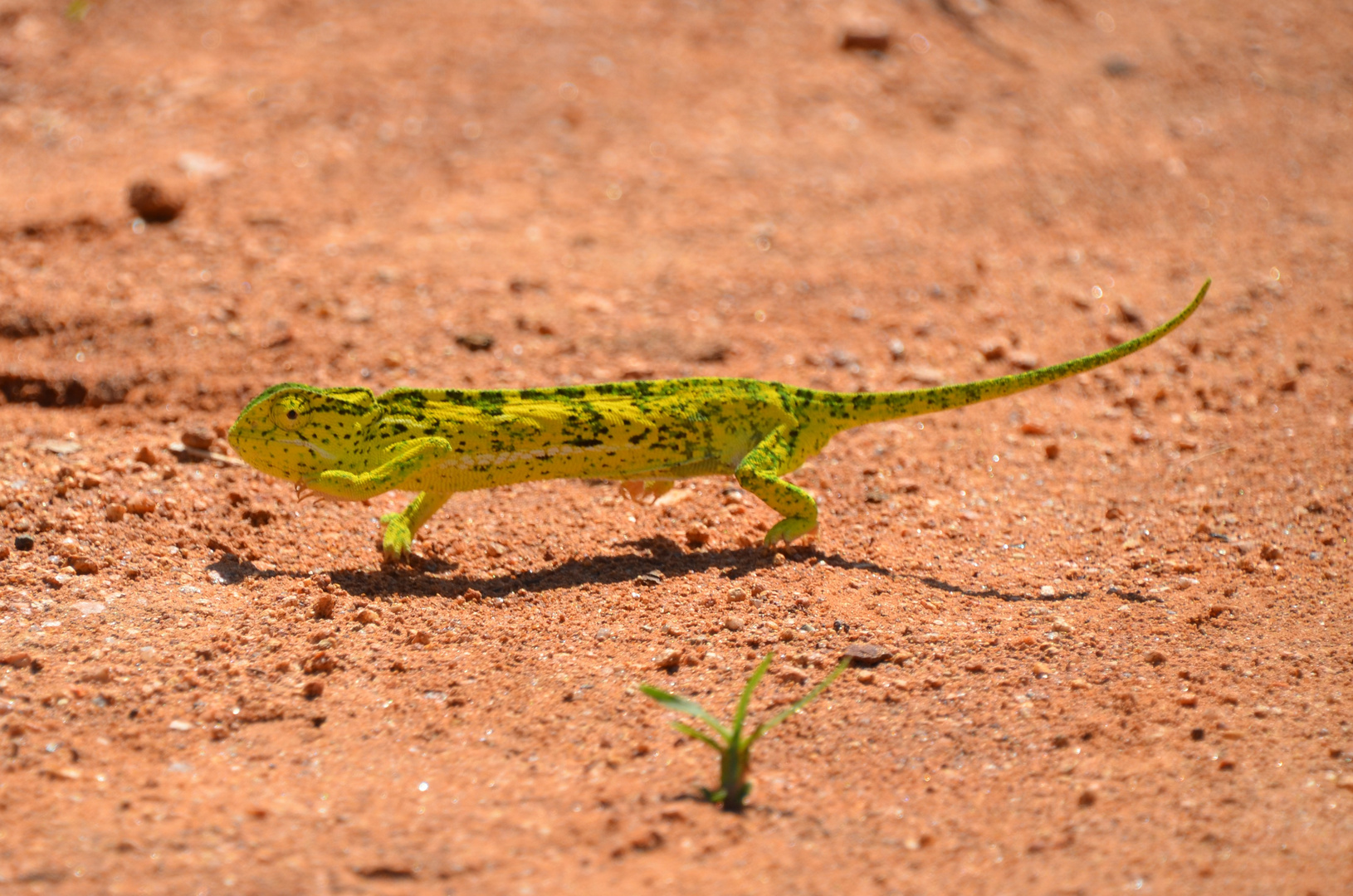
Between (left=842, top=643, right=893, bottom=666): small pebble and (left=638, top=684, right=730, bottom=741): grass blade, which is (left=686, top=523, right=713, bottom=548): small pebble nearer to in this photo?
(left=842, top=643, right=893, bottom=666): small pebble

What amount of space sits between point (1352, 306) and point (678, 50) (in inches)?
228

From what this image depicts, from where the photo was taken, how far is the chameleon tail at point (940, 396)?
519 cm

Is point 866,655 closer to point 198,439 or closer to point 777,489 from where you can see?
point 777,489

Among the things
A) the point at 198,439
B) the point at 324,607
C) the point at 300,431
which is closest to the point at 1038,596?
the point at 324,607

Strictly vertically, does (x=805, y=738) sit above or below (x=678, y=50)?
below

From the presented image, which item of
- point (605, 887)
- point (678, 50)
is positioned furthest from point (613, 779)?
point (678, 50)

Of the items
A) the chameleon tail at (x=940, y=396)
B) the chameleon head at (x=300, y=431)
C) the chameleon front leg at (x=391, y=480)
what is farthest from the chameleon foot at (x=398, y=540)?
the chameleon tail at (x=940, y=396)

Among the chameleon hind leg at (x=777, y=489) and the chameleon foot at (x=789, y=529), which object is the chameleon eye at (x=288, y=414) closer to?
the chameleon hind leg at (x=777, y=489)

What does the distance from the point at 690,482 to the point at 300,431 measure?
2.15 m

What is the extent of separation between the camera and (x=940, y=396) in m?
5.23

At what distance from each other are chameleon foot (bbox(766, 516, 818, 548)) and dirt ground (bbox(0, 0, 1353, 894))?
92mm

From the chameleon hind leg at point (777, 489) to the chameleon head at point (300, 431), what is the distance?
1535mm

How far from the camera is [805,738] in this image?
12.6 feet

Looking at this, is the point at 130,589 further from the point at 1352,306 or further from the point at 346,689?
the point at 1352,306
